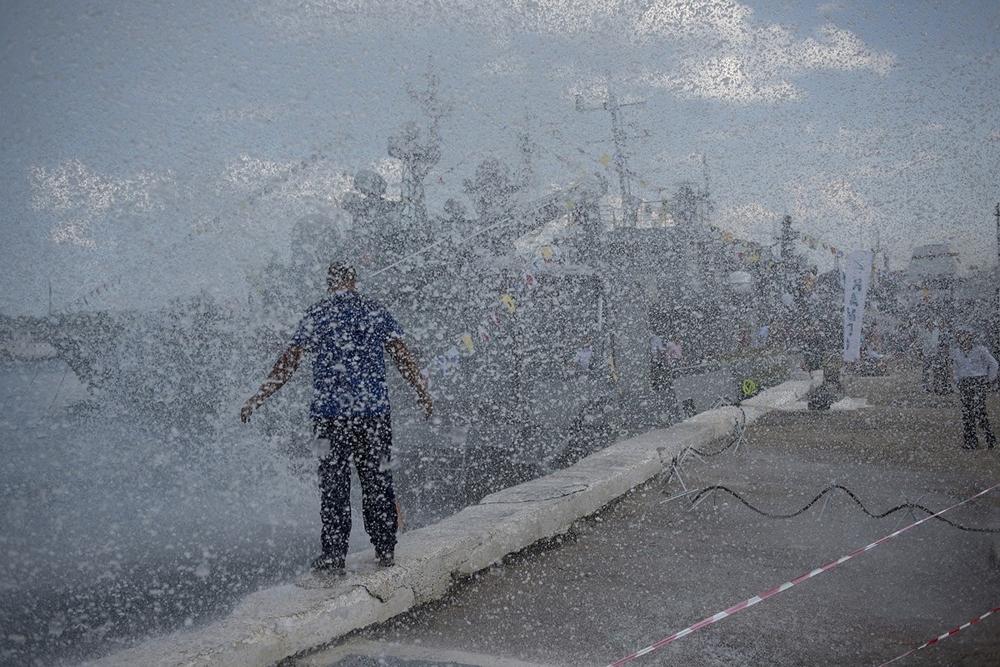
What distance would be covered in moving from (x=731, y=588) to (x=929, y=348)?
1434 centimetres

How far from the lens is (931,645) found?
8.56 ft

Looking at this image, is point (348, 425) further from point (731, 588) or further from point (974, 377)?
point (974, 377)

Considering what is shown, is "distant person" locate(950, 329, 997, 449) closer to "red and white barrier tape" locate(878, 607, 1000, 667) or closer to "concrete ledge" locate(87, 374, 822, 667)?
"concrete ledge" locate(87, 374, 822, 667)

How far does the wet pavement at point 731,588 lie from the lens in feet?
8.63

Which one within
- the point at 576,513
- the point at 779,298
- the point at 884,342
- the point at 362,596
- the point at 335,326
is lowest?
the point at 884,342

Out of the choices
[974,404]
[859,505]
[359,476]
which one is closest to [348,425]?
[359,476]

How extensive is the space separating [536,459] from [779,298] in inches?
639

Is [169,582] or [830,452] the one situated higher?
[169,582]

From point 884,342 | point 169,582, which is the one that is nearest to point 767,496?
point 169,582

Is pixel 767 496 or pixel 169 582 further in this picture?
pixel 767 496

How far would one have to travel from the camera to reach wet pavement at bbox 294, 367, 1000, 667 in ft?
8.63

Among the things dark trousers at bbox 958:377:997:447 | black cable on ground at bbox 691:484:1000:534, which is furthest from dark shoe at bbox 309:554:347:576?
dark trousers at bbox 958:377:997:447

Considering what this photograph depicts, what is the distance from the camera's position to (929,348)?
14883mm

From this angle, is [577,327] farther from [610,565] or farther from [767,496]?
[610,565]
